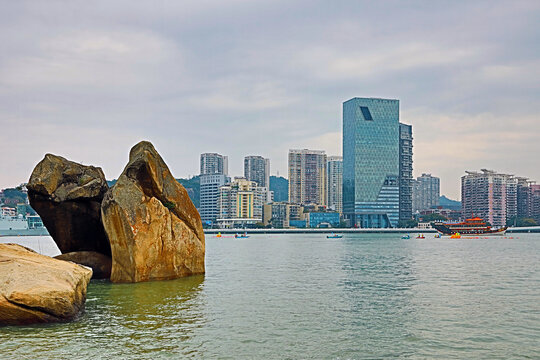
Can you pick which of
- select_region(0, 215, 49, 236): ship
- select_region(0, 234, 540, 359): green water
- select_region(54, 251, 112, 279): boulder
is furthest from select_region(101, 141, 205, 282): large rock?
select_region(0, 215, 49, 236): ship

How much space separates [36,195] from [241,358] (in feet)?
73.0

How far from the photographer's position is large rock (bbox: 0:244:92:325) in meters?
18.6

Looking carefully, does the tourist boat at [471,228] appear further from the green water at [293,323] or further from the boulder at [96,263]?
the boulder at [96,263]

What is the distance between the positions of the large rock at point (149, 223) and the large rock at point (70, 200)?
303 centimetres

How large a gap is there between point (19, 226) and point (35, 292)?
7293 inches

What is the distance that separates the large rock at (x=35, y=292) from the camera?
1862cm

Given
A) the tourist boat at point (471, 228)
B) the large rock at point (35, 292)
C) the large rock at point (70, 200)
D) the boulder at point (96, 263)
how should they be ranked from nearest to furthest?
the large rock at point (35, 292)
the large rock at point (70, 200)
the boulder at point (96, 263)
the tourist boat at point (471, 228)

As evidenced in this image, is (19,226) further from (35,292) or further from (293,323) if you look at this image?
(293,323)

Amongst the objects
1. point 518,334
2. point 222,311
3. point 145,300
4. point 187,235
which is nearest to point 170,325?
point 222,311

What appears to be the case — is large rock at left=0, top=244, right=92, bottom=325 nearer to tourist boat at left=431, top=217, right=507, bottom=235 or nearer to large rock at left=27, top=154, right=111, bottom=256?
large rock at left=27, top=154, right=111, bottom=256

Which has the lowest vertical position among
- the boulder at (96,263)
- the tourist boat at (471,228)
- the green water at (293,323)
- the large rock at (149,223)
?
the tourist boat at (471,228)

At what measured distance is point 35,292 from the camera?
18.8m

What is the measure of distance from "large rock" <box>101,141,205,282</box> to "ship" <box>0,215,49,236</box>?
543 ft

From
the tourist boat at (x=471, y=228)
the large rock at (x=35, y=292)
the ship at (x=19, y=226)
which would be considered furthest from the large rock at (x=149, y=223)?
the ship at (x=19, y=226)
